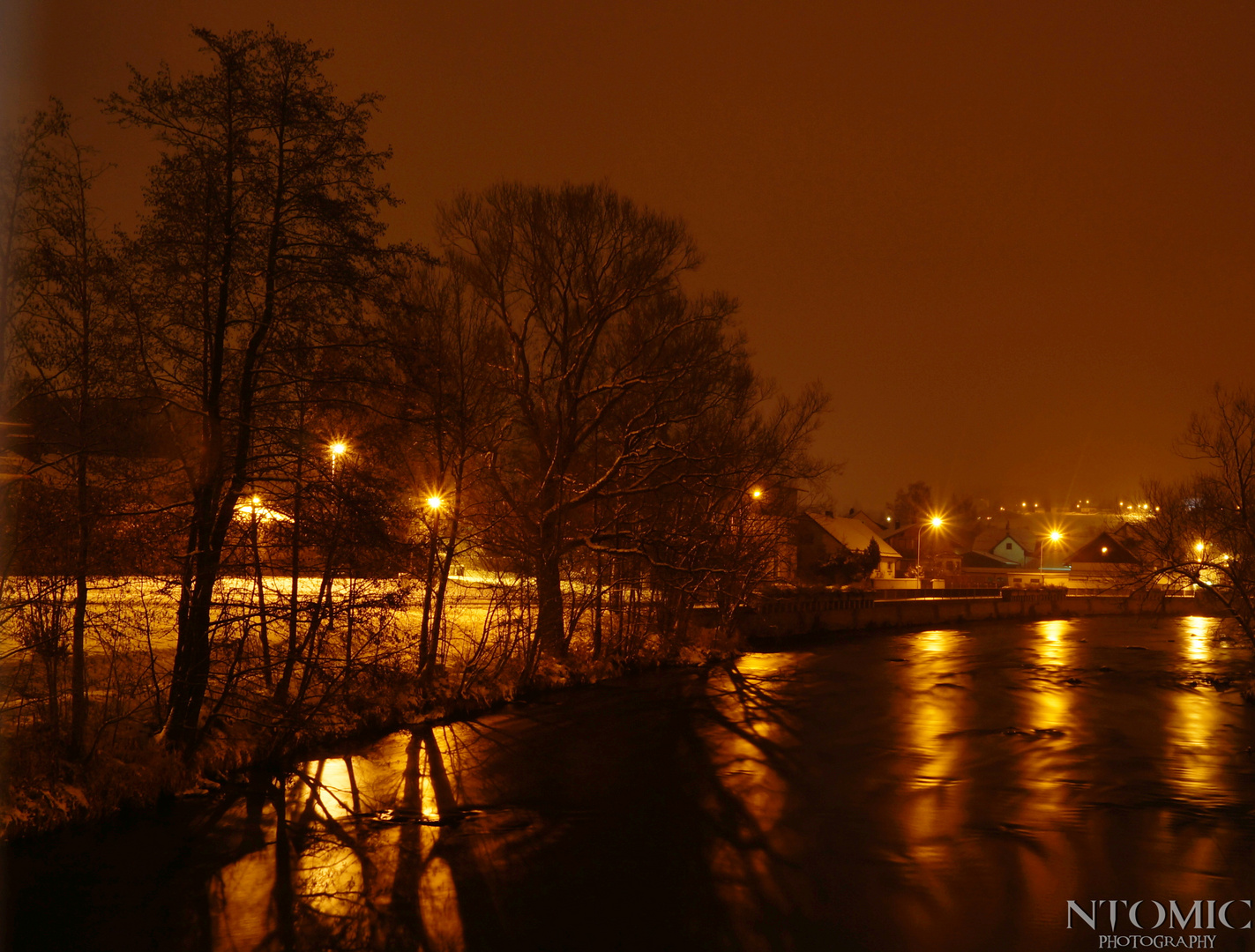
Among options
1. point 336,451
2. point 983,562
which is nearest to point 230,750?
point 336,451

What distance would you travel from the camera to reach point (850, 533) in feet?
259

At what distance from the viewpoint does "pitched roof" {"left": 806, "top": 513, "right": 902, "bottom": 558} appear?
241ft

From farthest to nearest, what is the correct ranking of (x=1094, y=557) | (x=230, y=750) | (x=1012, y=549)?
1. (x=1012, y=549)
2. (x=1094, y=557)
3. (x=230, y=750)

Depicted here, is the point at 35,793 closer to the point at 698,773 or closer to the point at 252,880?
the point at 252,880

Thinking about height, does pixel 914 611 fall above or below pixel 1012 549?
below

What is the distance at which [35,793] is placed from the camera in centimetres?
1088

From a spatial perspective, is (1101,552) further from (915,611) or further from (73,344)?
(73,344)

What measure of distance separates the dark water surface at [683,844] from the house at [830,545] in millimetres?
39785

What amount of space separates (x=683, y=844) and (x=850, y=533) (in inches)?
2718

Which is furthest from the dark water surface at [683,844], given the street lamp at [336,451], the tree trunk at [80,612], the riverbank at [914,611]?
the riverbank at [914,611]

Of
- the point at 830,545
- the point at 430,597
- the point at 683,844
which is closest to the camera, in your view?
the point at 683,844

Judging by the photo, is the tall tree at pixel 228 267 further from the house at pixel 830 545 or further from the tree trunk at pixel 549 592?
the house at pixel 830 545

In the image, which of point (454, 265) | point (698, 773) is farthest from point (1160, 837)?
point (454, 265)

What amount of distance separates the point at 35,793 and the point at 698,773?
9193 millimetres
